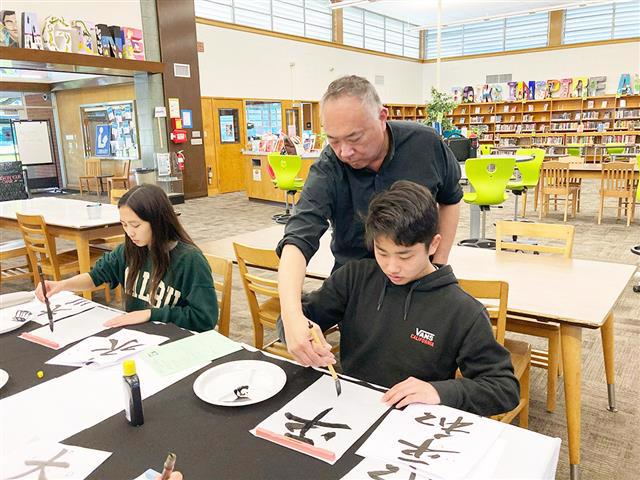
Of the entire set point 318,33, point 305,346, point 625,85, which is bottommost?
point 305,346

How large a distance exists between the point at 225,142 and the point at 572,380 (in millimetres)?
9933

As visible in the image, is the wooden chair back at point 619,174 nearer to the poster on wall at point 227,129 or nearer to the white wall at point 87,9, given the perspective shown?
the poster on wall at point 227,129

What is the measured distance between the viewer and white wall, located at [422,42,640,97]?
1317 centimetres

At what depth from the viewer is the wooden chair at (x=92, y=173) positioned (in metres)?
11.1

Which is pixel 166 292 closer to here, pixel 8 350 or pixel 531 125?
pixel 8 350

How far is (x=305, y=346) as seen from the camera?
1.22m

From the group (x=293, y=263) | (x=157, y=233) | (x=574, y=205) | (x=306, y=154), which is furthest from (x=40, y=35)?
(x=574, y=205)

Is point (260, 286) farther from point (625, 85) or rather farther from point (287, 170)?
point (625, 85)

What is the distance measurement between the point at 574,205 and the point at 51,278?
23.0 feet

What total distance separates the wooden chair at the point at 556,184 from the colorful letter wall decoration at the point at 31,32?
7528mm

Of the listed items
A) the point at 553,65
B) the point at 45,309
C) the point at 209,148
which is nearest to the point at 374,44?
the point at 553,65

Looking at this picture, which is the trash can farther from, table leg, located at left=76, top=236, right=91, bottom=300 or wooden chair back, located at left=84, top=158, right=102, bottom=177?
table leg, located at left=76, top=236, right=91, bottom=300

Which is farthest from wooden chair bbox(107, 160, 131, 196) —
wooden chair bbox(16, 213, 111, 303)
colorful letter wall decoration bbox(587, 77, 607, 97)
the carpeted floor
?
colorful letter wall decoration bbox(587, 77, 607, 97)

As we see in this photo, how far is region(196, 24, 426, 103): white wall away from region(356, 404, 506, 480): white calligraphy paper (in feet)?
33.5
